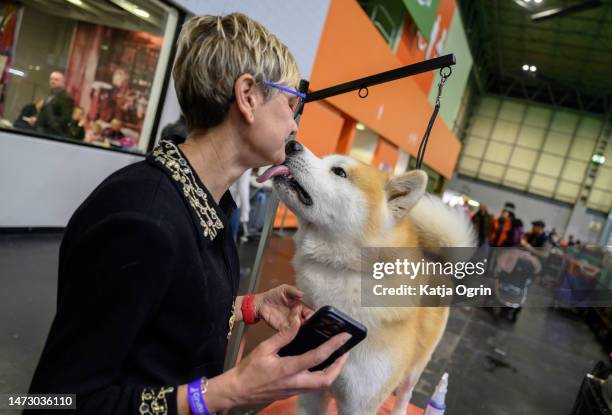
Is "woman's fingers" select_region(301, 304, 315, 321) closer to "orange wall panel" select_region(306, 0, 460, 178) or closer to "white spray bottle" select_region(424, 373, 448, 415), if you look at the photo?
"white spray bottle" select_region(424, 373, 448, 415)

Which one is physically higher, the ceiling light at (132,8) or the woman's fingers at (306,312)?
the ceiling light at (132,8)

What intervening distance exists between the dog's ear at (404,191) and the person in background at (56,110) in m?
4.66

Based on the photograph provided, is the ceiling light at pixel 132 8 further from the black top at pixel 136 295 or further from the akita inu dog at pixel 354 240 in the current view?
the black top at pixel 136 295

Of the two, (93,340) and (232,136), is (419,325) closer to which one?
(232,136)

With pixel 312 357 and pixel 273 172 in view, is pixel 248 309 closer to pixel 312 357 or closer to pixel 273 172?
pixel 273 172

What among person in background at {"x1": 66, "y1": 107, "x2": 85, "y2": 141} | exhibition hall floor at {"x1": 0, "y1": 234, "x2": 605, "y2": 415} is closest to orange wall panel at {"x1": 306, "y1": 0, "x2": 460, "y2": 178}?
exhibition hall floor at {"x1": 0, "y1": 234, "x2": 605, "y2": 415}

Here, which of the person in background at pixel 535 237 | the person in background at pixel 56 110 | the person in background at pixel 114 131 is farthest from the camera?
the person in background at pixel 535 237

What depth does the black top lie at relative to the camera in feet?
2.74

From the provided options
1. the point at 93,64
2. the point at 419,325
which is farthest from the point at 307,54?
the point at 419,325

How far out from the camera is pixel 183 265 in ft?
3.12

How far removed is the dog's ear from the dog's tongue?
0.44 metres

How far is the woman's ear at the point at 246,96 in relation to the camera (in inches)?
42.8

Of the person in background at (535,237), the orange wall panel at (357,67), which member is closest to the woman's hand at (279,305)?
the orange wall panel at (357,67)

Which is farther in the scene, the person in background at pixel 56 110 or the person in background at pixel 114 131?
the person in background at pixel 114 131
